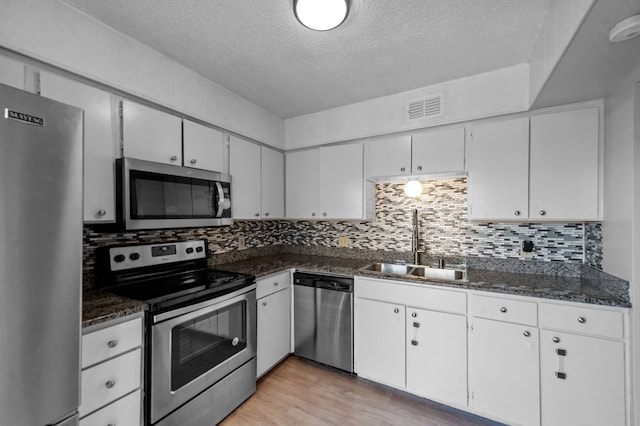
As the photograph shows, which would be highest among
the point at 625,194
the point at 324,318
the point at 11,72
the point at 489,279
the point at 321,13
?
the point at 321,13

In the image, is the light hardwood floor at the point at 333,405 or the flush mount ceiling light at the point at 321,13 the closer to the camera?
the flush mount ceiling light at the point at 321,13

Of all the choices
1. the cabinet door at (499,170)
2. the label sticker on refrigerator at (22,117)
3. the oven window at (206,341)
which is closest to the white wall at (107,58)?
the label sticker on refrigerator at (22,117)

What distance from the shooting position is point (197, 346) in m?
1.76

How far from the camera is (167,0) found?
4.65 ft

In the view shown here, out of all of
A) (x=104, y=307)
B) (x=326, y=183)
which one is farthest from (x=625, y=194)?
(x=104, y=307)

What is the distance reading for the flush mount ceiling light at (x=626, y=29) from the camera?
3.51 feet

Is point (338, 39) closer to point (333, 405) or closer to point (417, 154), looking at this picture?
point (417, 154)

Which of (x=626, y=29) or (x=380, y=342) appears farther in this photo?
(x=380, y=342)

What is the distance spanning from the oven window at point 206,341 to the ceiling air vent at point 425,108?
2111 mm

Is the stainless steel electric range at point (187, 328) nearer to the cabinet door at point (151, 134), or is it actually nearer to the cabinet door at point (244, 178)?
the cabinet door at point (244, 178)

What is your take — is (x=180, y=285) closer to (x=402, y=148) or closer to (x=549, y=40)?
(x=402, y=148)

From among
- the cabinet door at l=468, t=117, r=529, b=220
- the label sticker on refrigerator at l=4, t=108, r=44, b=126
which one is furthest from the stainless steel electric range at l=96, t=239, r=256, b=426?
the cabinet door at l=468, t=117, r=529, b=220

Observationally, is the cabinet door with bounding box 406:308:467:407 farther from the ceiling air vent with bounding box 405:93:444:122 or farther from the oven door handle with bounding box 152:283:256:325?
the ceiling air vent with bounding box 405:93:444:122

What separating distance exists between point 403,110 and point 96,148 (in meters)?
2.28
